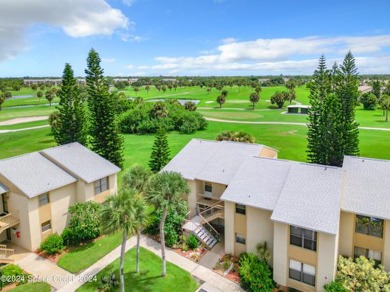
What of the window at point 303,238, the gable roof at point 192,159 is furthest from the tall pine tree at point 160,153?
the window at point 303,238

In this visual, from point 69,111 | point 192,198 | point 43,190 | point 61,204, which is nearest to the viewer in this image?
point 43,190

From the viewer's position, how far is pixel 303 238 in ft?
60.7

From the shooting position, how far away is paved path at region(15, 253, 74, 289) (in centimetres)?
2003

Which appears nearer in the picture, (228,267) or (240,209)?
(228,267)

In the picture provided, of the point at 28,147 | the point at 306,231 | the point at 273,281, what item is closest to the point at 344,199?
the point at 306,231

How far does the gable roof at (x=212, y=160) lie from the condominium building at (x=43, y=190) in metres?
6.92

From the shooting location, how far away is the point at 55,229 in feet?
81.4

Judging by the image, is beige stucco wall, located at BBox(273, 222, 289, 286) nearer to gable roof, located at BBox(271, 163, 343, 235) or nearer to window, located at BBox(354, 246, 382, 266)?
gable roof, located at BBox(271, 163, 343, 235)

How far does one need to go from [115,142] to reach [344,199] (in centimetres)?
2923

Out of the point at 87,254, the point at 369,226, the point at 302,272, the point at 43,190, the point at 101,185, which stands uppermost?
the point at 43,190

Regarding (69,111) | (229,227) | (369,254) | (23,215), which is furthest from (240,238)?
(69,111)

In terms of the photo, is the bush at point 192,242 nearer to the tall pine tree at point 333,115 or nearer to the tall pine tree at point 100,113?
the tall pine tree at point 333,115

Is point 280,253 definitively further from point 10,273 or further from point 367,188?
point 10,273

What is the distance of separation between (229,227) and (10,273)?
15.3m
